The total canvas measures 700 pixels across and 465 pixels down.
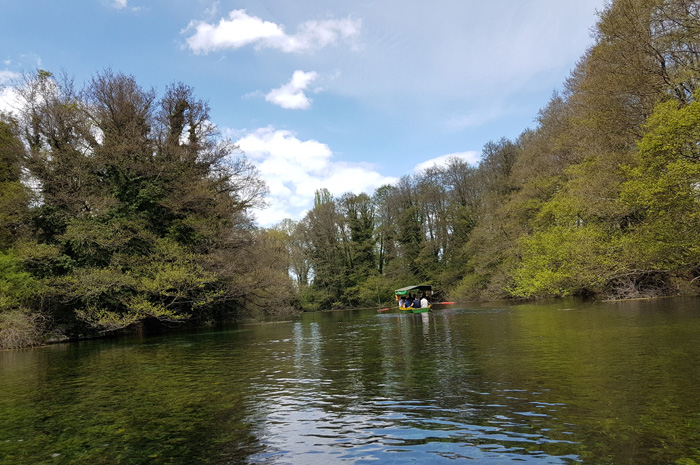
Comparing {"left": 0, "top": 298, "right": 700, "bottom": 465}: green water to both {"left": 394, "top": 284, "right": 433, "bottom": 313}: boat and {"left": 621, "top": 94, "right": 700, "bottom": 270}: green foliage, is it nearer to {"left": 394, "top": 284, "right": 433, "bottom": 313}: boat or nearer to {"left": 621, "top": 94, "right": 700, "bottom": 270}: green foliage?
{"left": 621, "top": 94, "right": 700, "bottom": 270}: green foliage

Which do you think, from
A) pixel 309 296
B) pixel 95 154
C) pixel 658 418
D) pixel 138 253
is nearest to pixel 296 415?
pixel 658 418

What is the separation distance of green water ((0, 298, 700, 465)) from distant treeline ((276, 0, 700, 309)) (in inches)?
413

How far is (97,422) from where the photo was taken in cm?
791

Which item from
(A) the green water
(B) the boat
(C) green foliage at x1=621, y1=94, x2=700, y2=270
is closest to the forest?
(C) green foliage at x1=621, y1=94, x2=700, y2=270

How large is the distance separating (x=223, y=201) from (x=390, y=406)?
29861 millimetres

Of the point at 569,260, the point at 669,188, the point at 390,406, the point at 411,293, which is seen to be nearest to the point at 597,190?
Answer: the point at 569,260

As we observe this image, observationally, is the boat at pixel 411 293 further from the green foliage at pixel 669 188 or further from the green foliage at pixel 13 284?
the green foliage at pixel 13 284

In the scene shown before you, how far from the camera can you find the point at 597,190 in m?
26.6

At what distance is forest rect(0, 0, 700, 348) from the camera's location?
2328 cm

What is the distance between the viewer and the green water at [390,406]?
17.8 ft

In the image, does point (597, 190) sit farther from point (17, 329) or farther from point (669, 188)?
point (17, 329)

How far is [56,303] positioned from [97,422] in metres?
24.2

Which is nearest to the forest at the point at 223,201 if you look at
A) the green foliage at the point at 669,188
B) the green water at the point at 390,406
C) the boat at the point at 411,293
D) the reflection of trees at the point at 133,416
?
the green foliage at the point at 669,188

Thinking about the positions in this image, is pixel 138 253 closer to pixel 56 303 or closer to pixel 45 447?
pixel 56 303
